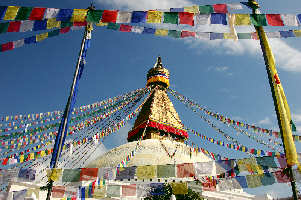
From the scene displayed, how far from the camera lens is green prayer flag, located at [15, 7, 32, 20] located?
229 inches

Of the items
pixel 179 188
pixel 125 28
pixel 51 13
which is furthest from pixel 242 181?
pixel 51 13

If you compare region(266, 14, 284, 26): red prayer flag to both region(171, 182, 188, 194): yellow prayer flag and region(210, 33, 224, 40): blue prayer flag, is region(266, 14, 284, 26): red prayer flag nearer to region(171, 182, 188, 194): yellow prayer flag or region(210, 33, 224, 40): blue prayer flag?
region(210, 33, 224, 40): blue prayer flag

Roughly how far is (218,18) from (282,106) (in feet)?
7.63

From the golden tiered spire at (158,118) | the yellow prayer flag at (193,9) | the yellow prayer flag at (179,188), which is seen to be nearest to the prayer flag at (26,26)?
the yellow prayer flag at (193,9)

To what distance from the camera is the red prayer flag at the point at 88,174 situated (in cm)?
635

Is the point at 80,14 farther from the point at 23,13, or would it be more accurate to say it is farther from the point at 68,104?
the point at 68,104

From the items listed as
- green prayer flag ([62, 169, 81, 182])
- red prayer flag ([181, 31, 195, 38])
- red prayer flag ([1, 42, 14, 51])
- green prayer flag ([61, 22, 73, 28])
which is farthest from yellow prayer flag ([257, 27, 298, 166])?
red prayer flag ([1, 42, 14, 51])

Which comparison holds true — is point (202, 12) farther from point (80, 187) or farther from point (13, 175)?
point (13, 175)

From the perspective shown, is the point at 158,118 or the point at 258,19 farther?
the point at 158,118

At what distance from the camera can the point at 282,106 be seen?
5.23 meters

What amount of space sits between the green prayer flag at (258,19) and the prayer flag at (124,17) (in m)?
2.68

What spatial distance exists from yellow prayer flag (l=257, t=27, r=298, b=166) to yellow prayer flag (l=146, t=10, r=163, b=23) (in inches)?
88.5

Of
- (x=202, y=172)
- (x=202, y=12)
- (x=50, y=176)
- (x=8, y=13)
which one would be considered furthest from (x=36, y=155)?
(x=202, y=12)

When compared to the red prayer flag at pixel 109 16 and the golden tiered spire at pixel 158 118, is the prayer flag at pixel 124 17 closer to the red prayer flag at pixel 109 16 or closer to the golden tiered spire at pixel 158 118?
the red prayer flag at pixel 109 16
